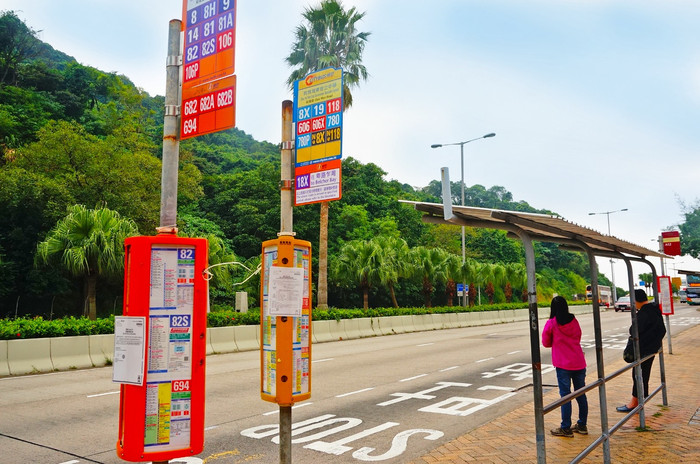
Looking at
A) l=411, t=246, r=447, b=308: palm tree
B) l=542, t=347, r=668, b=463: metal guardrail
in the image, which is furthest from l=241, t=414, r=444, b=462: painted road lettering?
l=411, t=246, r=447, b=308: palm tree

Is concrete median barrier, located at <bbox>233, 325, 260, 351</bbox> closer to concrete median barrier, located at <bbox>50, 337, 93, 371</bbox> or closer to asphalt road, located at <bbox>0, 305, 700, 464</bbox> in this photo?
asphalt road, located at <bbox>0, 305, 700, 464</bbox>

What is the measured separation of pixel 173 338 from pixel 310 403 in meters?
6.07

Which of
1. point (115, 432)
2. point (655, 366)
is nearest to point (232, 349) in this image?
point (115, 432)

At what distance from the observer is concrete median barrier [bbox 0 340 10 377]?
1263cm

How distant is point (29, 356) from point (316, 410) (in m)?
8.34

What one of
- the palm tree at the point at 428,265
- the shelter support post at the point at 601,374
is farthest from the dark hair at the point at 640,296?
the palm tree at the point at 428,265

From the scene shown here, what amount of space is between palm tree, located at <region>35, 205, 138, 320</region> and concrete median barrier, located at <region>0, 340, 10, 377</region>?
726cm

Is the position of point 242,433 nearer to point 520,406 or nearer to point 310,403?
point 310,403

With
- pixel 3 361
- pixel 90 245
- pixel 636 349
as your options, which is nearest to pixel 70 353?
pixel 3 361

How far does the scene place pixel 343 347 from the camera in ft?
65.8

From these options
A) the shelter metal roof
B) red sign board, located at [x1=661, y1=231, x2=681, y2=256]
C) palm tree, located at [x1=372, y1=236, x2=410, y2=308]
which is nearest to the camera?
the shelter metal roof

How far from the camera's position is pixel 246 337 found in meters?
19.1

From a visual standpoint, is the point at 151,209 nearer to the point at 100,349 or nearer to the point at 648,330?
the point at 100,349

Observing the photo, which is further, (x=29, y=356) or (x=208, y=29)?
(x=29, y=356)
